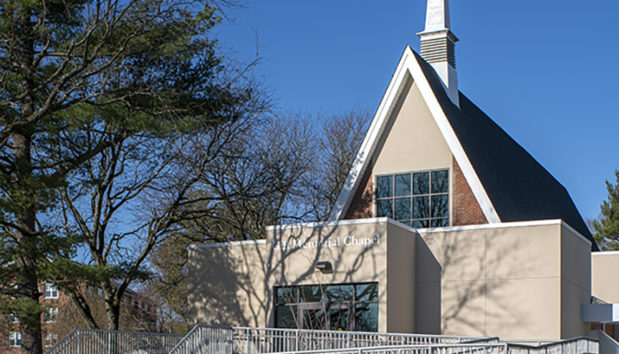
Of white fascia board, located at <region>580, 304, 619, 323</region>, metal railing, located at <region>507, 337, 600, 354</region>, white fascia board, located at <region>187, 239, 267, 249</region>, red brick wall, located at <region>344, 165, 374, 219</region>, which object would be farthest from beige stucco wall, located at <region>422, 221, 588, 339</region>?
white fascia board, located at <region>187, 239, 267, 249</region>

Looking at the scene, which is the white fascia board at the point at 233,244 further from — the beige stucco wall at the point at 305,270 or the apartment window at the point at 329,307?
the apartment window at the point at 329,307

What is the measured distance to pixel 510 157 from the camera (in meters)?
30.5

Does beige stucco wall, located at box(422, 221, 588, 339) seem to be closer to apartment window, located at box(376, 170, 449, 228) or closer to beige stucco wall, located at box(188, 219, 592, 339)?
beige stucco wall, located at box(188, 219, 592, 339)

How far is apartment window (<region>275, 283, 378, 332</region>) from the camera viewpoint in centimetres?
2147

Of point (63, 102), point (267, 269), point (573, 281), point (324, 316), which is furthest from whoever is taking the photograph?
point (267, 269)

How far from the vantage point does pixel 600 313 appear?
23031mm

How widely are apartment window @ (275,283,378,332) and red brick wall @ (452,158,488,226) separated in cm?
446

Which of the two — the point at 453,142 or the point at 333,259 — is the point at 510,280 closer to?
the point at 453,142

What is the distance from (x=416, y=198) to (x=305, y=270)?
5034 mm

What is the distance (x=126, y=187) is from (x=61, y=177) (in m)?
7.34

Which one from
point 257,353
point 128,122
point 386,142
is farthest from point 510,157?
point 128,122

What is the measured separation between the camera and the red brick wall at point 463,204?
2393 centimetres

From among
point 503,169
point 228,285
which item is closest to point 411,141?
point 503,169

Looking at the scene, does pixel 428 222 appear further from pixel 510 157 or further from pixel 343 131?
pixel 343 131
